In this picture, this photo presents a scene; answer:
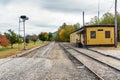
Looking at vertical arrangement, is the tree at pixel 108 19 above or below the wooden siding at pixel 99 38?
above

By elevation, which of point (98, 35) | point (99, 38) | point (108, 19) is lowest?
point (99, 38)

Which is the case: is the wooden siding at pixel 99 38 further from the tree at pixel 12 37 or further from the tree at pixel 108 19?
the tree at pixel 108 19

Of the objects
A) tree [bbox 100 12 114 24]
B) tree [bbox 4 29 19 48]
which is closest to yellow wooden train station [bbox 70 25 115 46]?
tree [bbox 4 29 19 48]

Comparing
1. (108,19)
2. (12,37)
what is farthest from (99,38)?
(108,19)

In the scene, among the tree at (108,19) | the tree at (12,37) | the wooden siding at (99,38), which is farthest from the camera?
the tree at (108,19)

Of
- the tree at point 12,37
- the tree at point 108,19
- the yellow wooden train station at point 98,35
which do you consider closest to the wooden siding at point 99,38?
the yellow wooden train station at point 98,35

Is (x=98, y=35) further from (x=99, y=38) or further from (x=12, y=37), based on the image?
(x=12, y=37)

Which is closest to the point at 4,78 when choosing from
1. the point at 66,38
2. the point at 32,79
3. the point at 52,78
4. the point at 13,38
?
the point at 32,79

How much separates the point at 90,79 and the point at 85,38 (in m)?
34.6

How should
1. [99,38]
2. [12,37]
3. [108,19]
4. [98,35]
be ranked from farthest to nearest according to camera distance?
[108,19]
[12,37]
[98,35]
[99,38]

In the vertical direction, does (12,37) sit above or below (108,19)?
below

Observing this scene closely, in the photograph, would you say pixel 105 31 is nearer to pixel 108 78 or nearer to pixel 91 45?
pixel 91 45

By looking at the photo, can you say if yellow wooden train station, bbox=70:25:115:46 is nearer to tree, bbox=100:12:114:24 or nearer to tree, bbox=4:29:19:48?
tree, bbox=4:29:19:48

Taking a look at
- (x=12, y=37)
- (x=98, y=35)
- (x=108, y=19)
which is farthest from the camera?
(x=108, y=19)
